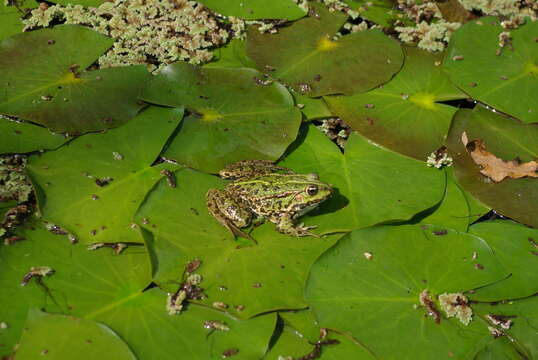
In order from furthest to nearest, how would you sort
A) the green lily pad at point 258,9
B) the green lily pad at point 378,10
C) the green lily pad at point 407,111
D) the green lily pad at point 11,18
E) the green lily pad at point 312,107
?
the green lily pad at point 378,10 → the green lily pad at point 258,9 → the green lily pad at point 11,18 → the green lily pad at point 312,107 → the green lily pad at point 407,111

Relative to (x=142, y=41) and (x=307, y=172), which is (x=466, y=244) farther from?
(x=142, y=41)

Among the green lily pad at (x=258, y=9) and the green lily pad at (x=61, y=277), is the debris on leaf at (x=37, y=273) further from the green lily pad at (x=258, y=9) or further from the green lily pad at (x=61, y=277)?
the green lily pad at (x=258, y=9)

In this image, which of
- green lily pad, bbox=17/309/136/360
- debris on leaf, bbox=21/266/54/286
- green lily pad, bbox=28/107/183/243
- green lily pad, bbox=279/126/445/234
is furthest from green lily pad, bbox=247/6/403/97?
green lily pad, bbox=17/309/136/360

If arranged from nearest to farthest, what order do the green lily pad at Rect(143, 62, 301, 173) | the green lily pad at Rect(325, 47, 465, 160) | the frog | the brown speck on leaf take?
the brown speck on leaf → the frog → the green lily pad at Rect(143, 62, 301, 173) → the green lily pad at Rect(325, 47, 465, 160)

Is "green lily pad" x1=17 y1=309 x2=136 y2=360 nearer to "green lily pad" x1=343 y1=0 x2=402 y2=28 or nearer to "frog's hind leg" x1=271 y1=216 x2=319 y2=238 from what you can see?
"frog's hind leg" x1=271 y1=216 x2=319 y2=238

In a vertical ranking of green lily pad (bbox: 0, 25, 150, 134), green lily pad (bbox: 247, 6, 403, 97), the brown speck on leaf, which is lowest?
the brown speck on leaf

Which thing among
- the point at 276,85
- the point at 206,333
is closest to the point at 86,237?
the point at 206,333

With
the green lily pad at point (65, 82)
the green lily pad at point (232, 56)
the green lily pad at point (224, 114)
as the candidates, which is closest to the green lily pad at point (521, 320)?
the green lily pad at point (224, 114)
